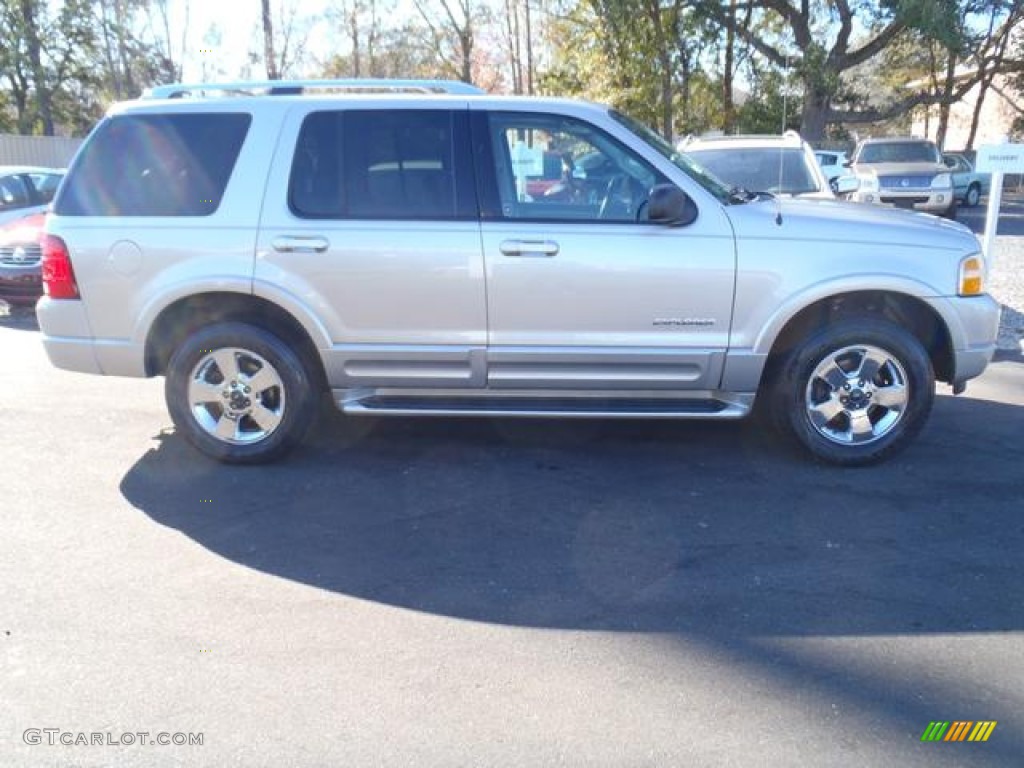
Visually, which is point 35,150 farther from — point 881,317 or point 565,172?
point 881,317

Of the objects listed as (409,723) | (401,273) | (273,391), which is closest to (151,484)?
(273,391)

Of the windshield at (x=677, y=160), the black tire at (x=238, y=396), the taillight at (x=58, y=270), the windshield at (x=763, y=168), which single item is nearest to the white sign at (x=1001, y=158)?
the windshield at (x=763, y=168)

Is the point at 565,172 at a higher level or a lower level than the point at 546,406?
higher

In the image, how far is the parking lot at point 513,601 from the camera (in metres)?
2.92

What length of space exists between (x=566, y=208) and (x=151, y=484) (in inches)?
108

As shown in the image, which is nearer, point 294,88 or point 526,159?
point 526,159

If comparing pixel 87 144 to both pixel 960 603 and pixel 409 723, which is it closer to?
pixel 409 723

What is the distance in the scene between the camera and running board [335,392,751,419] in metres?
5.08

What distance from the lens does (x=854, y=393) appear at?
5.12m

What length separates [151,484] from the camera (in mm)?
5051

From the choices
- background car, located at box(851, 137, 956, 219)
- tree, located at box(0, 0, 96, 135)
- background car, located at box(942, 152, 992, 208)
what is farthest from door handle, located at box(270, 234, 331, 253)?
tree, located at box(0, 0, 96, 135)

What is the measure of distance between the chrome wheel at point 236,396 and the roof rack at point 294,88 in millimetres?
1545

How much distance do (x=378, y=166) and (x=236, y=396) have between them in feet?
5.07

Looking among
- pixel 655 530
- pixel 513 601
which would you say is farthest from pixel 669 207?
pixel 513 601
